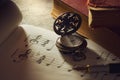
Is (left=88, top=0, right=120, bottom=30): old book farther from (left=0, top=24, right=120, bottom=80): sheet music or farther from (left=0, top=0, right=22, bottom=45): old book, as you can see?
(left=0, top=0, right=22, bottom=45): old book

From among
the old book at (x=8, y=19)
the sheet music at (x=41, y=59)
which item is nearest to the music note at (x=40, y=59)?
the sheet music at (x=41, y=59)

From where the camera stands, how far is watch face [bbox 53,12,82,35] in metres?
0.69

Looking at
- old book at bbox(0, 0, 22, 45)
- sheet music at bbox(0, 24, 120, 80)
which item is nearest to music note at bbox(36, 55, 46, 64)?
sheet music at bbox(0, 24, 120, 80)

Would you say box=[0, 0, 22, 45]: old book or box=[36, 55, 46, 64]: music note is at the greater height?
box=[0, 0, 22, 45]: old book

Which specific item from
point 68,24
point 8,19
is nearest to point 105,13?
point 68,24

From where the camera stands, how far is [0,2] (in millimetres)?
730

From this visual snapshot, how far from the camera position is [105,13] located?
634 mm

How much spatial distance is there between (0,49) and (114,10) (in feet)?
0.93

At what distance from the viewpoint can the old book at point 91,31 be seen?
68cm

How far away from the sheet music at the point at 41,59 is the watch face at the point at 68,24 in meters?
0.05

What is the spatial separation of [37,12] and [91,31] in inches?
9.3

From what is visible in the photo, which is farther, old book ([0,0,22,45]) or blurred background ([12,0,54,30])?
blurred background ([12,0,54,30])

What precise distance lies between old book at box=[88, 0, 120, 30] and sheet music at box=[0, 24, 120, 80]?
76 millimetres

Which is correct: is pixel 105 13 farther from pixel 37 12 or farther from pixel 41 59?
pixel 37 12
